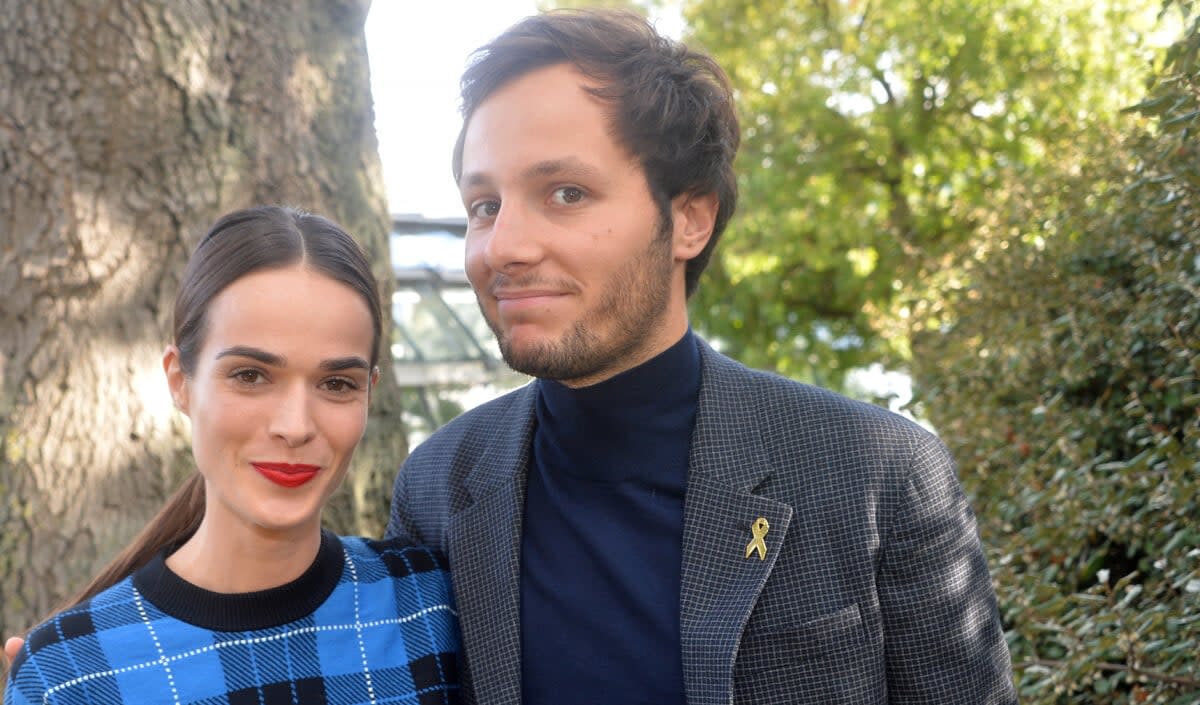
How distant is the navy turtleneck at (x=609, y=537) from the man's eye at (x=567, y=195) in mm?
368

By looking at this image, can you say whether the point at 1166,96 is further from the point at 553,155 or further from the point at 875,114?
the point at 875,114

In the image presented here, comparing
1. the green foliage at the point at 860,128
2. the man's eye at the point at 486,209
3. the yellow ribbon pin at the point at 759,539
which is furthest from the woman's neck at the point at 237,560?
the green foliage at the point at 860,128

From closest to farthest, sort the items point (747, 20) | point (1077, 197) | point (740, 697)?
point (740, 697)
point (1077, 197)
point (747, 20)

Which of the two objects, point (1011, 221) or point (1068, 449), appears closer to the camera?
point (1068, 449)

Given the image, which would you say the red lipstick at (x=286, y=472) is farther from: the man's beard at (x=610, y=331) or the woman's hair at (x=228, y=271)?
the man's beard at (x=610, y=331)

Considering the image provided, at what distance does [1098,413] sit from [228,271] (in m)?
2.69

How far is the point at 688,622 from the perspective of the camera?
2268 mm

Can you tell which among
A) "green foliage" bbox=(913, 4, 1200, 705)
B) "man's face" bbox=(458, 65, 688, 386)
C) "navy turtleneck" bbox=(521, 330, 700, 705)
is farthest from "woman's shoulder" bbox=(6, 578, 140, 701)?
"green foliage" bbox=(913, 4, 1200, 705)

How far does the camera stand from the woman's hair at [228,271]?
230 cm

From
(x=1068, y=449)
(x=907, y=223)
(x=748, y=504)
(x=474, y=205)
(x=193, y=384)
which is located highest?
(x=474, y=205)

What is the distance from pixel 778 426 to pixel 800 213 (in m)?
13.1

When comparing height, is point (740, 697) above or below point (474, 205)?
below

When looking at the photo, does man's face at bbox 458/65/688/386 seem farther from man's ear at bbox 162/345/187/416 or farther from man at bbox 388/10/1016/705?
man's ear at bbox 162/345/187/416

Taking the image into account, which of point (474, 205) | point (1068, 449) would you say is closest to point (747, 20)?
point (1068, 449)
